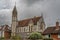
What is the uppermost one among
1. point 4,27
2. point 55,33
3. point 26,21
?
point 26,21

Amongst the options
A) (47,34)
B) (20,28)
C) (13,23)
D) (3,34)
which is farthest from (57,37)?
(13,23)

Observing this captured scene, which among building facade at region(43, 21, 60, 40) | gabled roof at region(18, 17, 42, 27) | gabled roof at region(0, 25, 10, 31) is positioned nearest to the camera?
building facade at region(43, 21, 60, 40)

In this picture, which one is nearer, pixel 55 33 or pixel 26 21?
pixel 55 33

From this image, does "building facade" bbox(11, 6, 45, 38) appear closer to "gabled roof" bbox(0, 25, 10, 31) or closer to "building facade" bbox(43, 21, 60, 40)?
"gabled roof" bbox(0, 25, 10, 31)

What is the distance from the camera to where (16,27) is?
40469 millimetres

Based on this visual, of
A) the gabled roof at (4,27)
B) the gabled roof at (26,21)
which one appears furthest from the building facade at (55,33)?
the gabled roof at (26,21)

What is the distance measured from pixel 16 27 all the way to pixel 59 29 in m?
16.7

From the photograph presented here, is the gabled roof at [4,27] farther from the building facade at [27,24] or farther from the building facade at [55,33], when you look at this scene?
the building facade at [55,33]

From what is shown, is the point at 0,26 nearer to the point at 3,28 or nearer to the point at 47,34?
the point at 3,28

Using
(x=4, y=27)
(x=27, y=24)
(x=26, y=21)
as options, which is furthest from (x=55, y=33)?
(x=26, y=21)

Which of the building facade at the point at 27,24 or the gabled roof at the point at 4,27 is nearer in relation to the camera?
the gabled roof at the point at 4,27

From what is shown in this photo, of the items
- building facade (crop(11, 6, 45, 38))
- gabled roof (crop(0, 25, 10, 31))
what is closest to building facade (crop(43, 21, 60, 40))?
building facade (crop(11, 6, 45, 38))

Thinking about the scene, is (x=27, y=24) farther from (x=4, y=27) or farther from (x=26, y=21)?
(x=4, y=27)

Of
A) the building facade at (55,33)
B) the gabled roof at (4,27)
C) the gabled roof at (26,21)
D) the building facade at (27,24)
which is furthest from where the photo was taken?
the gabled roof at (26,21)
